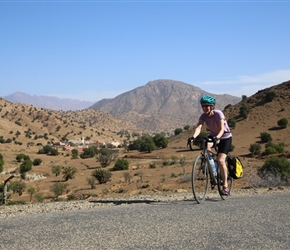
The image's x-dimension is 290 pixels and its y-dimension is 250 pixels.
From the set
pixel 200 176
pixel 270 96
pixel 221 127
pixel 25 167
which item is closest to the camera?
pixel 221 127

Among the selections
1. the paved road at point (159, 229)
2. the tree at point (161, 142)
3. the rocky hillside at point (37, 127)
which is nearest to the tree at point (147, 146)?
the tree at point (161, 142)

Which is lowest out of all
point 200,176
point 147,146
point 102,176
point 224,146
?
point 147,146

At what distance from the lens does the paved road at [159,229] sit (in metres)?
5.13

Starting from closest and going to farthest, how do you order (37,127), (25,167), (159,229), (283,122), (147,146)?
(159,229)
(25,167)
(283,122)
(147,146)
(37,127)

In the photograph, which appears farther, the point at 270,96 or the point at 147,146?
the point at 270,96

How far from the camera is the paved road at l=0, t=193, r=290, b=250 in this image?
5.13m

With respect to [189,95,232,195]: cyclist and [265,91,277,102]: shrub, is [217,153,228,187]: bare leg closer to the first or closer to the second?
[189,95,232,195]: cyclist

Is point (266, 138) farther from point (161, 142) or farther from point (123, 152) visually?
point (123, 152)

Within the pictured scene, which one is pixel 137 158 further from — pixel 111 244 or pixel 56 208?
pixel 111 244

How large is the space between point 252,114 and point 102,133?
186 ft

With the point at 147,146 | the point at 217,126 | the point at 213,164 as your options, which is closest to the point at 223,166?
the point at 213,164

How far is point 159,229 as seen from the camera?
5914mm

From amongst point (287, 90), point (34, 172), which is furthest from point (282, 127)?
point (34, 172)

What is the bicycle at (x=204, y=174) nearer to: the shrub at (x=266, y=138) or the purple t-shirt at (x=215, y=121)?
the purple t-shirt at (x=215, y=121)
